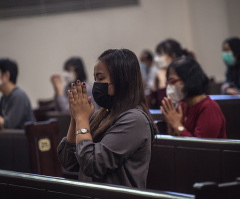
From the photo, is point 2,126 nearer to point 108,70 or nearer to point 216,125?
point 216,125

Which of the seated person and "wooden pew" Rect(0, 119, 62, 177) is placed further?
the seated person

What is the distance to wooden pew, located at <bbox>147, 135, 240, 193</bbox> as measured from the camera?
8.86 ft

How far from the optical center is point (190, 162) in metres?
2.86

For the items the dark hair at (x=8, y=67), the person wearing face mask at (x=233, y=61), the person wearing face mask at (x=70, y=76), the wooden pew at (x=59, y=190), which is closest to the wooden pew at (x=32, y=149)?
the dark hair at (x=8, y=67)

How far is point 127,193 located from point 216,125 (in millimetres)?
1417

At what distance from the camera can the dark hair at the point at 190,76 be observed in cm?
324

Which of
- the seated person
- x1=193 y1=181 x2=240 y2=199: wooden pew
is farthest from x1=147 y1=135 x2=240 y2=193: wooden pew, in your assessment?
the seated person

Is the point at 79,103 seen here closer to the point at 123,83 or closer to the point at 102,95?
the point at 102,95

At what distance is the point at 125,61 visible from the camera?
2.09 m

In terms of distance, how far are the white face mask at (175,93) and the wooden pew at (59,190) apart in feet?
4.77

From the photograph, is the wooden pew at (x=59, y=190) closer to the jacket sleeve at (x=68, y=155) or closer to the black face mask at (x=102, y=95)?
the jacket sleeve at (x=68, y=155)

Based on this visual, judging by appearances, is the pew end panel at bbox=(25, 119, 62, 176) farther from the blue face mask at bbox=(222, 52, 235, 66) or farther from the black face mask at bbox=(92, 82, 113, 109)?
the blue face mask at bbox=(222, 52, 235, 66)

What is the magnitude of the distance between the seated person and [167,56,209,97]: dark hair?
5.66ft

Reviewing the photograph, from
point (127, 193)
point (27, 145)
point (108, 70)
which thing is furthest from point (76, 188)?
point (27, 145)
